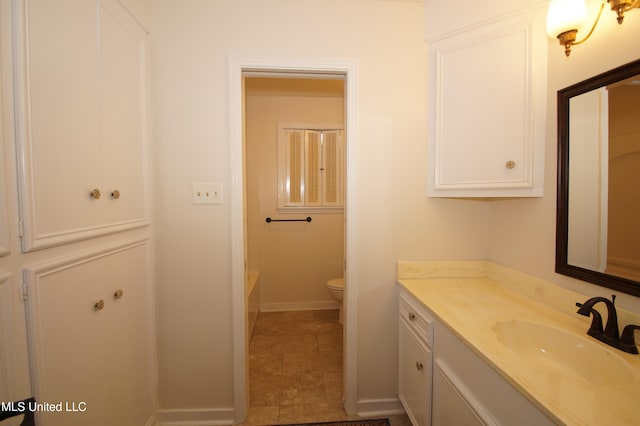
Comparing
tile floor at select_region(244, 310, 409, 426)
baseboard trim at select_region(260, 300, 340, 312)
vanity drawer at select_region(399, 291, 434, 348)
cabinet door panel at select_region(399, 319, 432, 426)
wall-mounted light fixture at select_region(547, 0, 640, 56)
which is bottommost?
tile floor at select_region(244, 310, 409, 426)

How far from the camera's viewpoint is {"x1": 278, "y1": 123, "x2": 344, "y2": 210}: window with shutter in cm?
329

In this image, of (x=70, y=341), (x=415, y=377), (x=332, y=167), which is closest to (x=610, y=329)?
(x=415, y=377)

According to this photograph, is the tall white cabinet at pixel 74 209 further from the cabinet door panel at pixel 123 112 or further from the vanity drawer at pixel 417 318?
the vanity drawer at pixel 417 318

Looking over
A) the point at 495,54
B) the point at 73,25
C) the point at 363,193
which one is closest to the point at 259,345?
the point at 363,193

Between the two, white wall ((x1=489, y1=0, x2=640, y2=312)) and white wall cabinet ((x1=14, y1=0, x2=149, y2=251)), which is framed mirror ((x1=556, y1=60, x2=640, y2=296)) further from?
white wall cabinet ((x1=14, y1=0, x2=149, y2=251))

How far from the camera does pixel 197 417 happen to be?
1.69 metres

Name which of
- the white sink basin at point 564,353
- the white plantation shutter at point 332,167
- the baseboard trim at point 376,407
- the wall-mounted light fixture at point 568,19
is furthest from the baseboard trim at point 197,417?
the wall-mounted light fixture at point 568,19

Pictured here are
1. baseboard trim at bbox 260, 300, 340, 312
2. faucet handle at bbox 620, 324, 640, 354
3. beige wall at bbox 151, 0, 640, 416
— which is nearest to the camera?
faucet handle at bbox 620, 324, 640, 354

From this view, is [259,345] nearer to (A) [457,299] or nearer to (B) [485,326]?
(A) [457,299]

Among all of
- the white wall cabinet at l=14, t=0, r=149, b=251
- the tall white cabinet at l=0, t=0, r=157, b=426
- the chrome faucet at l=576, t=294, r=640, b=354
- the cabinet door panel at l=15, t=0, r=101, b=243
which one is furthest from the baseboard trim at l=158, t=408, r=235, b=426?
the chrome faucet at l=576, t=294, r=640, b=354

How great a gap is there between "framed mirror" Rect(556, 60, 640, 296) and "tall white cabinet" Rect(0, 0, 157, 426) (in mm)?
1892

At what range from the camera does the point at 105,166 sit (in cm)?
119

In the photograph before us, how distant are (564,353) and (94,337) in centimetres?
177

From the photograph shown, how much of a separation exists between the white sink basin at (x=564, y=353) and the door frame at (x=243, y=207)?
80cm
